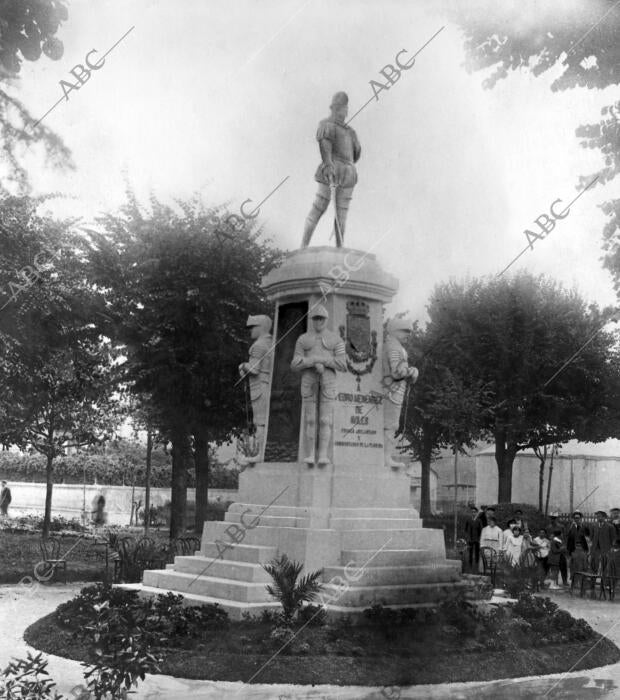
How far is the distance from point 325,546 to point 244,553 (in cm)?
111

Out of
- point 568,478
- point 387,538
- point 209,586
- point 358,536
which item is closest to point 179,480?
point 209,586

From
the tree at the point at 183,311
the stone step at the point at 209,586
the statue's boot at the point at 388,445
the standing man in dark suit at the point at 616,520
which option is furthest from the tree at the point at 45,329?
the standing man in dark suit at the point at 616,520

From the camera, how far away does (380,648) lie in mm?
10125

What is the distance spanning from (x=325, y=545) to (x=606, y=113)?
8.13 m

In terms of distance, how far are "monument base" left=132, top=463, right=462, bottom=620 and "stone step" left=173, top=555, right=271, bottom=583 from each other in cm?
1

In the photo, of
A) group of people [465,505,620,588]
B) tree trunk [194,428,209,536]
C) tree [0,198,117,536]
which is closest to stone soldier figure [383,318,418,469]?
group of people [465,505,620,588]

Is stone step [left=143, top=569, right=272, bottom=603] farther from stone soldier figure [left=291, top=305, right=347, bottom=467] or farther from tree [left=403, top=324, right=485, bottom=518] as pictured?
tree [left=403, top=324, right=485, bottom=518]

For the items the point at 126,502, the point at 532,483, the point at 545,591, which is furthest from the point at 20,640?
the point at 532,483

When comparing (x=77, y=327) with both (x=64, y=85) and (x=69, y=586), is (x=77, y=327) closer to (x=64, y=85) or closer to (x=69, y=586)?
(x=69, y=586)

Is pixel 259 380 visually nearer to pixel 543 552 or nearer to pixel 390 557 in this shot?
pixel 390 557

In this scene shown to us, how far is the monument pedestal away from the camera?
1208cm

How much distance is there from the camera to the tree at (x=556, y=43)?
1278cm

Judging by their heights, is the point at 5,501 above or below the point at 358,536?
below

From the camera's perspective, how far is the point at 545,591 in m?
18.7
